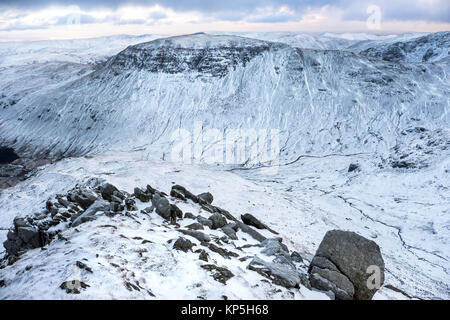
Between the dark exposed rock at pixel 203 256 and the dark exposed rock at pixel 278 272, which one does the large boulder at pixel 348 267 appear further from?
the dark exposed rock at pixel 203 256

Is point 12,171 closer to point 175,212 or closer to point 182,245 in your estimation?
point 175,212

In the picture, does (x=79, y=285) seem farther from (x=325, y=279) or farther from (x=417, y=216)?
(x=417, y=216)

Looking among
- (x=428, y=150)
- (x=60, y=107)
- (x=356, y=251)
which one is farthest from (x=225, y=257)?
(x=60, y=107)

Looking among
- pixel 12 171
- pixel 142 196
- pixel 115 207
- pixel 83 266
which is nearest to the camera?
pixel 83 266

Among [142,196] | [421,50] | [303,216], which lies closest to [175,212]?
[142,196]

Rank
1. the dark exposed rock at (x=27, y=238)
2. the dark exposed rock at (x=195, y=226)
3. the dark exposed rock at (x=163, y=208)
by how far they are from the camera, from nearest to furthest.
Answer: the dark exposed rock at (x=195, y=226) → the dark exposed rock at (x=27, y=238) → the dark exposed rock at (x=163, y=208)

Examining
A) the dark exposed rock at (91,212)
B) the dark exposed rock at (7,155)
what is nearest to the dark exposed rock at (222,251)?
the dark exposed rock at (91,212)

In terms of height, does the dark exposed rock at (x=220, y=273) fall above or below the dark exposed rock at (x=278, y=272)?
above
